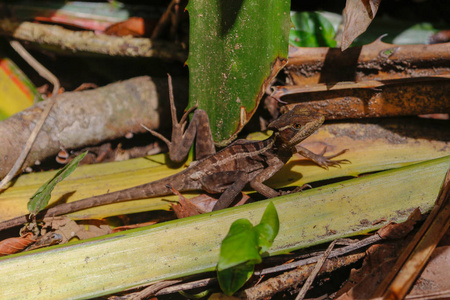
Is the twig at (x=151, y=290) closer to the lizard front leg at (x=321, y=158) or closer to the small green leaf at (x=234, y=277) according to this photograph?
the small green leaf at (x=234, y=277)

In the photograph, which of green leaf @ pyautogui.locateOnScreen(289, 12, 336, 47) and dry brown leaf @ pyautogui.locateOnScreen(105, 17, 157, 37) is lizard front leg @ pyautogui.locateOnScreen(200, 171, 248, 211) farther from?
dry brown leaf @ pyautogui.locateOnScreen(105, 17, 157, 37)

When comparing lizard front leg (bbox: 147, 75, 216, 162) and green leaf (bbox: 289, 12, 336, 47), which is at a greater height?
green leaf (bbox: 289, 12, 336, 47)

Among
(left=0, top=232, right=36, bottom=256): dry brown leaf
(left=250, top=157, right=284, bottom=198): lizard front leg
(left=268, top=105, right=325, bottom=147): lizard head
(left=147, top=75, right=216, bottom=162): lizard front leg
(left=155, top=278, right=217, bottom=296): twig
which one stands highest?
(left=268, top=105, right=325, bottom=147): lizard head

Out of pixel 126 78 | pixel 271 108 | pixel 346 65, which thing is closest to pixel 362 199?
pixel 346 65

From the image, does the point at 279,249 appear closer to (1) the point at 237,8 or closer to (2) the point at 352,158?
(2) the point at 352,158

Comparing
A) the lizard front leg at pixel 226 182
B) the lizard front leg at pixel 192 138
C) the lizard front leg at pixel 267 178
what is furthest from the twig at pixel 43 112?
the lizard front leg at pixel 267 178

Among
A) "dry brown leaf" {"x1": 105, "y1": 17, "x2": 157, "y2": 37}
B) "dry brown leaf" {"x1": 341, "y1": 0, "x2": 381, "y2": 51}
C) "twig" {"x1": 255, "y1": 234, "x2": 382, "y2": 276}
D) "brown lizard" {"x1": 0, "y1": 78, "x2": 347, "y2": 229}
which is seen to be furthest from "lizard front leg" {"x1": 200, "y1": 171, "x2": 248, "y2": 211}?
"dry brown leaf" {"x1": 105, "y1": 17, "x2": 157, "y2": 37}

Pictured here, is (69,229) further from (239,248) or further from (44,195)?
(239,248)
